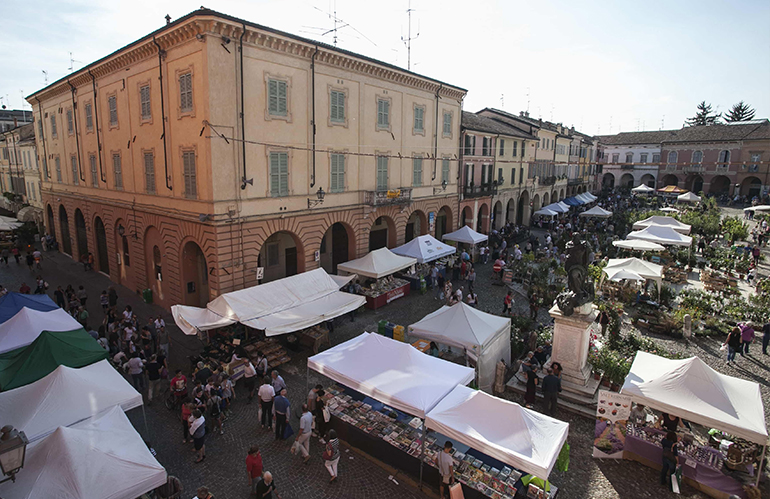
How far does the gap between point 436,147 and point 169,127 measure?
15.1 m

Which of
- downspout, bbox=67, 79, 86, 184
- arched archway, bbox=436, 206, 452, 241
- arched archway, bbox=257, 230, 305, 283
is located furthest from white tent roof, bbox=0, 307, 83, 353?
arched archway, bbox=436, 206, 452, 241

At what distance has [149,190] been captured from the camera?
19.7 metres

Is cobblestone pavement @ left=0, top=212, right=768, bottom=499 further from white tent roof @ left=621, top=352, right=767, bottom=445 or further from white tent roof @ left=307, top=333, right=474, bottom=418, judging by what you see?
white tent roof @ left=307, top=333, right=474, bottom=418

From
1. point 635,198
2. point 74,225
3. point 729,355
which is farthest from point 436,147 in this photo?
point 635,198

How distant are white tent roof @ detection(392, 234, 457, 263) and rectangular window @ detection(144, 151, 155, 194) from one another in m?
12.0

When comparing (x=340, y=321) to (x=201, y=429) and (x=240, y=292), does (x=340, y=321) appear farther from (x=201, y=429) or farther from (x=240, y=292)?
(x=201, y=429)

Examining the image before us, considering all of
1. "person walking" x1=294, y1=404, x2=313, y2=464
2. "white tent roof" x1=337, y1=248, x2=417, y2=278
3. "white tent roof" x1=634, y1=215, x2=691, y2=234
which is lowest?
"person walking" x1=294, y1=404, x2=313, y2=464

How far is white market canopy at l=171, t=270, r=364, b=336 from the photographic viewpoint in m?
14.1

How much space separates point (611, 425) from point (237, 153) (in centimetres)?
1449

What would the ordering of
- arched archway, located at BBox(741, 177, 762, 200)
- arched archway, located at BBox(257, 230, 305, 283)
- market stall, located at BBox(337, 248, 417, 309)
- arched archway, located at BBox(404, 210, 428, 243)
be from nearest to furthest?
market stall, located at BBox(337, 248, 417, 309) → arched archway, located at BBox(257, 230, 305, 283) → arched archway, located at BBox(404, 210, 428, 243) → arched archway, located at BBox(741, 177, 762, 200)

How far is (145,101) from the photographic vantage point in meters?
18.9

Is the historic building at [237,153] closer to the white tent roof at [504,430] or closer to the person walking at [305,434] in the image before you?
the person walking at [305,434]

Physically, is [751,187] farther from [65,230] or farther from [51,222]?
[51,222]

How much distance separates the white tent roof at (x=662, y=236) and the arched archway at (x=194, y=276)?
2510cm
